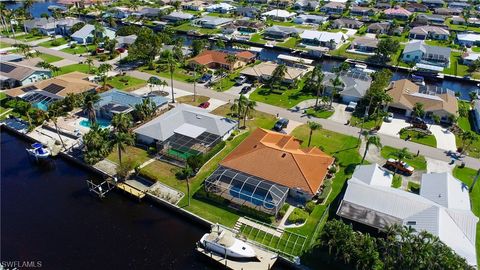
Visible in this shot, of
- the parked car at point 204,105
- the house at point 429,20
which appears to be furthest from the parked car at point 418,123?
the house at point 429,20

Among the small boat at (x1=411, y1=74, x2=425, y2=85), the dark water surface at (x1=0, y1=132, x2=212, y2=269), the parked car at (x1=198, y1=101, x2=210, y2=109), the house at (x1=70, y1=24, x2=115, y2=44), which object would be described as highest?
the house at (x1=70, y1=24, x2=115, y2=44)

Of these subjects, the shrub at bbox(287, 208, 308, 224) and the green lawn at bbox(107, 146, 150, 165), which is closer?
the shrub at bbox(287, 208, 308, 224)

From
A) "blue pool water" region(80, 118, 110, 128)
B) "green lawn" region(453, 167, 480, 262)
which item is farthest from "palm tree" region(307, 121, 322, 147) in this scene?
"blue pool water" region(80, 118, 110, 128)

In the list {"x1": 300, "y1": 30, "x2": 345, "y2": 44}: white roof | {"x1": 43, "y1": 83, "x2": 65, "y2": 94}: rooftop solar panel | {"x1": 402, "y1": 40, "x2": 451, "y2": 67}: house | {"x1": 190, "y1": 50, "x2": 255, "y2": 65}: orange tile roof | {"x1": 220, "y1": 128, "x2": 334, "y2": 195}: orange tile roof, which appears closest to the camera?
{"x1": 220, "y1": 128, "x2": 334, "y2": 195}: orange tile roof

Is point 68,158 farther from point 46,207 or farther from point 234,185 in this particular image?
point 234,185

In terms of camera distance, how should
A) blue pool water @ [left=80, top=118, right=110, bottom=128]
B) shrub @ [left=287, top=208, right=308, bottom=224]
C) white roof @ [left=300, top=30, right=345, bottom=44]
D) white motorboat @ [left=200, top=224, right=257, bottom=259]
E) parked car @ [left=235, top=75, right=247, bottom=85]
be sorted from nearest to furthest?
white motorboat @ [left=200, top=224, right=257, bottom=259]
shrub @ [left=287, top=208, right=308, bottom=224]
blue pool water @ [left=80, top=118, right=110, bottom=128]
parked car @ [left=235, top=75, right=247, bottom=85]
white roof @ [left=300, top=30, right=345, bottom=44]

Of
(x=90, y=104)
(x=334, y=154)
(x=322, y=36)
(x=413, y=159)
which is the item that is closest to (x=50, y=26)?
(x=90, y=104)

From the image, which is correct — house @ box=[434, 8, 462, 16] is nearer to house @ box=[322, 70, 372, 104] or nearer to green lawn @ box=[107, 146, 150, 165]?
house @ box=[322, 70, 372, 104]

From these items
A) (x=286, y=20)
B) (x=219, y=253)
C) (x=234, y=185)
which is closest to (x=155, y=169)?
(x=234, y=185)

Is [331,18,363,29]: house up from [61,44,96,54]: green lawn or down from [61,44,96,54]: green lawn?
up
